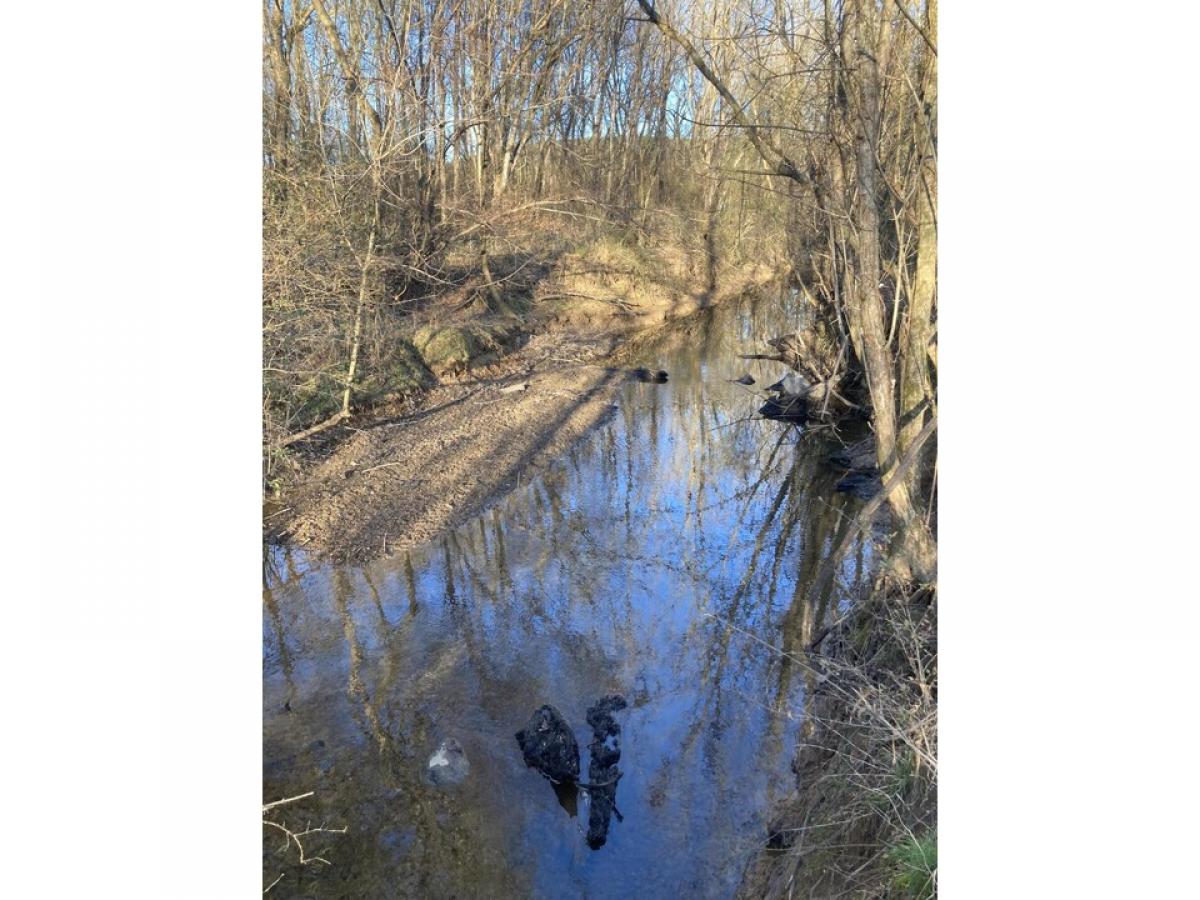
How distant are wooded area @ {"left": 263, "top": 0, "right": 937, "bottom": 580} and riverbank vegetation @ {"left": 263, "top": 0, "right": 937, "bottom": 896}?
33mm

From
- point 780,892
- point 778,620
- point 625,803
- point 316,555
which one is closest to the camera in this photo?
point 780,892

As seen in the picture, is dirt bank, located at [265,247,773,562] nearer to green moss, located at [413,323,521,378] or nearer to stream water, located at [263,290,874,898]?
green moss, located at [413,323,521,378]

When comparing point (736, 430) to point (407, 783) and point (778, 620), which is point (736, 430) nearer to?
point (778, 620)

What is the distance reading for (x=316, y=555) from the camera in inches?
264

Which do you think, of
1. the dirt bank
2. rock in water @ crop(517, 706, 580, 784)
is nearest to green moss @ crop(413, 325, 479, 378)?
the dirt bank

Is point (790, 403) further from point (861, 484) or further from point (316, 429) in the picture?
point (316, 429)

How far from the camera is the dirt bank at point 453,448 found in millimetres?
7172

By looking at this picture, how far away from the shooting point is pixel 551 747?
4320 mm

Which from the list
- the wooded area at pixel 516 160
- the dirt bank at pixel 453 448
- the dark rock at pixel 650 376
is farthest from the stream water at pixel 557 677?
the dark rock at pixel 650 376

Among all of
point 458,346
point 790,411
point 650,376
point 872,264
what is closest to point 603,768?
point 872,264

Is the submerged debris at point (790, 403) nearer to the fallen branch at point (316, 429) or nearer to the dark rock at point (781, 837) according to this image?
the fallen branch at point (316, 429)

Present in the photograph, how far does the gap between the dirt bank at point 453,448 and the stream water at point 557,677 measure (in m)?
0.37

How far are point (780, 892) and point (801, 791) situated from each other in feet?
2.40

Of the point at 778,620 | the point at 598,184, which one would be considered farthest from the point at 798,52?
the point at 598,184
